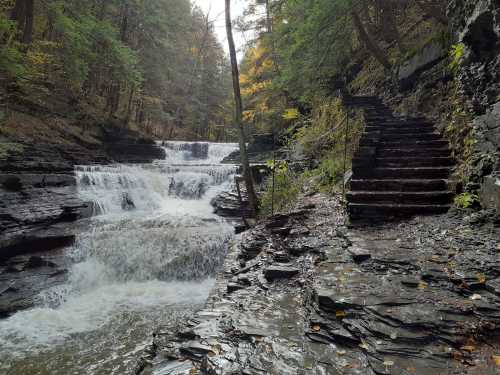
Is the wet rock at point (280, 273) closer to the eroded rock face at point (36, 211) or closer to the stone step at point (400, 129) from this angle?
the stone step at point (400, 129)

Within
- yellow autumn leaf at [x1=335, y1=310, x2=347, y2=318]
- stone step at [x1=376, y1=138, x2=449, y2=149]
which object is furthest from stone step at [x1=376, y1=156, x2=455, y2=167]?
yellow autumn leaf at [x1=335, y1=310, x2=347, y2=318]

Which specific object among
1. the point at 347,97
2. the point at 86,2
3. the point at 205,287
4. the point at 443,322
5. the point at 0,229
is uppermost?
the point at 86,2

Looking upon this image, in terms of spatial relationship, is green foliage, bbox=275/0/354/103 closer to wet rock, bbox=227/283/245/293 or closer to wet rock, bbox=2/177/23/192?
wet rock, bbox=227/283/245/293

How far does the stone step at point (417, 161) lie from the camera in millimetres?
6180

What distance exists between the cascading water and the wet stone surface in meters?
2.01

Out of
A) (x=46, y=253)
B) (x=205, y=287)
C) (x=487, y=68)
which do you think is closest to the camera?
(x=487, y=68)

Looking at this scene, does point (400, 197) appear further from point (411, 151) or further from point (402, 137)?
point (402, 137)

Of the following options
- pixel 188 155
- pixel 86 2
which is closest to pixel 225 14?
pixel 86 2

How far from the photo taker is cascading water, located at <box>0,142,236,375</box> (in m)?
4.85

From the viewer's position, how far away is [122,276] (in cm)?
777

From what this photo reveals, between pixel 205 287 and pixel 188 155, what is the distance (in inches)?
621

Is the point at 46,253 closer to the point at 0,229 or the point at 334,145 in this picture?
the point at 0,229

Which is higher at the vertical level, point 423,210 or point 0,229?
point 423,210

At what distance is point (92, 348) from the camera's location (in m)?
4.89
